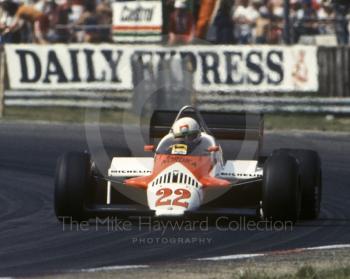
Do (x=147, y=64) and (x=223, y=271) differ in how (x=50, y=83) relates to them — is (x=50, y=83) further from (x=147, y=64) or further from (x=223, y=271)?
(x=223, y=271)

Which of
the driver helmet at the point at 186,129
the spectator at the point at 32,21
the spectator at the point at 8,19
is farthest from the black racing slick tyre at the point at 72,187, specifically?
the spectator at the point at 32,21

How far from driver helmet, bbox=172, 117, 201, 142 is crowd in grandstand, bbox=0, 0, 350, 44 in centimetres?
1262

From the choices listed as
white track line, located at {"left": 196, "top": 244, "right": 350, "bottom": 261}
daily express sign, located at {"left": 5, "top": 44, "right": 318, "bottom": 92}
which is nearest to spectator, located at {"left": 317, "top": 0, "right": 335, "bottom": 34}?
daily express sign, located at {"left": 5, "top": 44, "right": 318, "bottom": 92}

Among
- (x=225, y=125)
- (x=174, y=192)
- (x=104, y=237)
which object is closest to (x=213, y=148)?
(x=174, y=192)

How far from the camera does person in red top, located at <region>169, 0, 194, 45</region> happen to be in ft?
82.0

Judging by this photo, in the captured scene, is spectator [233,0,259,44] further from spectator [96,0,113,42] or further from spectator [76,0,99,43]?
spectator [76,0,99,43]

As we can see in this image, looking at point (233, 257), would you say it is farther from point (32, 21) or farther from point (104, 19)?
point (104, 19)

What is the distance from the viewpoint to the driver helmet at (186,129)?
39.4ft

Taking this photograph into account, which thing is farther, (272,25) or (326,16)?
(326,16)

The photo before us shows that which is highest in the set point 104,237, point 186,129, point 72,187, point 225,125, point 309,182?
point 186,129

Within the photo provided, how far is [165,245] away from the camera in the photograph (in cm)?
1063

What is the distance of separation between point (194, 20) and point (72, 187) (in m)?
→ 13.9

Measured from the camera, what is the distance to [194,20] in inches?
987

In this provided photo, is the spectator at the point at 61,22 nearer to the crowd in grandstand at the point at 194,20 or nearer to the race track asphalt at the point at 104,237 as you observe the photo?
the crowd in grandstand at the point at 194,20
